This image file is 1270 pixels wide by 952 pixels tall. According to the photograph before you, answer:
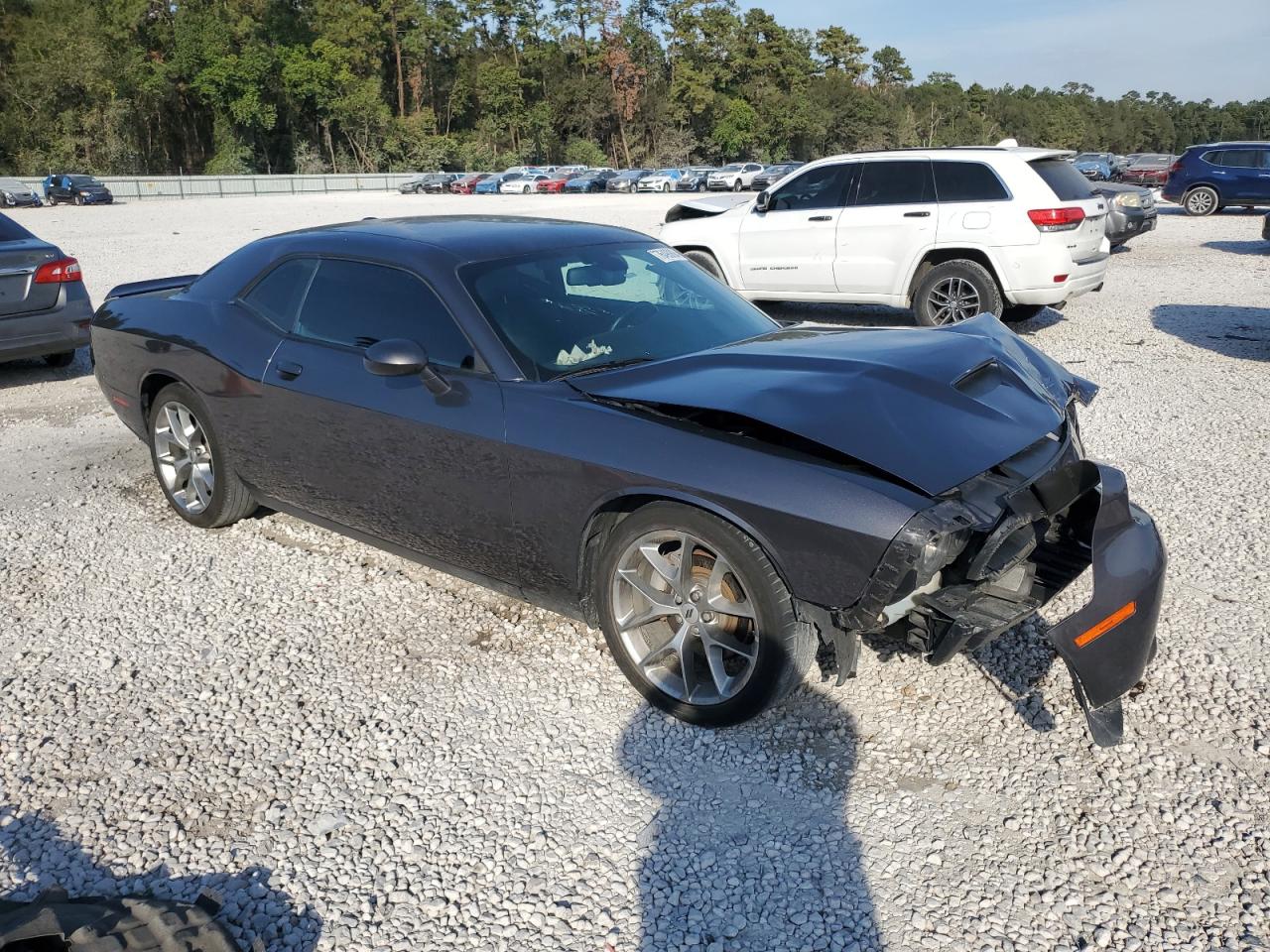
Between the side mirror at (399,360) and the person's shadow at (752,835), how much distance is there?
57.1 inches

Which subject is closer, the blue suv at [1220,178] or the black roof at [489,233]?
the black roof at [489,233]

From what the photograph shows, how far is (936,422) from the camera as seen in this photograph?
3.20 metres

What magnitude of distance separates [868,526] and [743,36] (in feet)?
328

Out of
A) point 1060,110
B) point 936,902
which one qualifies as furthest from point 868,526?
point 1060,110

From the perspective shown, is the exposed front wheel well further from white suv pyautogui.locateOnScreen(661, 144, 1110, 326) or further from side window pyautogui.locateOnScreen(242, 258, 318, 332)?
side window pyautogui.locateOnScreen(242, 258, 318, 332)

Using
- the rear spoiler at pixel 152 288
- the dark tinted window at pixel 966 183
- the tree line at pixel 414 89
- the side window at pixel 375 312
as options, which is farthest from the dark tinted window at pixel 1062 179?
the tree line at pixel 414 89

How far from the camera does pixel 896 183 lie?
977 cm

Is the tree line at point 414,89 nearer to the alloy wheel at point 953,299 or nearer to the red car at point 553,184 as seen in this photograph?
the red car at point 553,184

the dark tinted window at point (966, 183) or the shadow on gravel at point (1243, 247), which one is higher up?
the dark tinted window at point (966, 183)

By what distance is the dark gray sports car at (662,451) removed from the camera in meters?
2.96

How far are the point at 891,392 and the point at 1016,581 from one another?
736 millimetres

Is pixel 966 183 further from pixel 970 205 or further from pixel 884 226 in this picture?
pixel 884 226

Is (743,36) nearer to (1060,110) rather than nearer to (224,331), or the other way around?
(1060,110)

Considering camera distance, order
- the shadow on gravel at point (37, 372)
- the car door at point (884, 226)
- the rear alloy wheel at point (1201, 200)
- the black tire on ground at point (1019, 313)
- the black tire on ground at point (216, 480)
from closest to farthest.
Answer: the black tire on ground at point (216, 480) < the shadow on gravel at point (37, 372) < the car door at point (884, 226) < the black tire on ground at point (1019, 313) < the rear alloy wheel at point (1201, 200)
